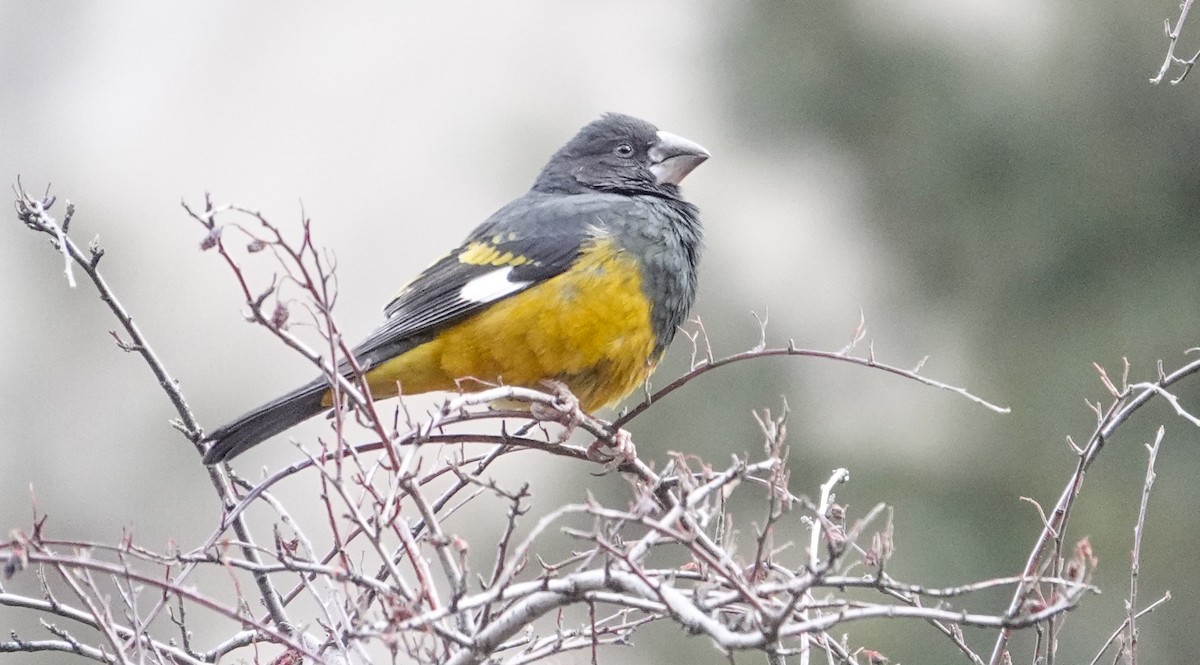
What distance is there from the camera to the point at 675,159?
4406mm

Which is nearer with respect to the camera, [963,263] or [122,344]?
[122,344]

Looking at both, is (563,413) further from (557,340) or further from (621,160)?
(621,160)

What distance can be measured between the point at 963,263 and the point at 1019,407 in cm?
87

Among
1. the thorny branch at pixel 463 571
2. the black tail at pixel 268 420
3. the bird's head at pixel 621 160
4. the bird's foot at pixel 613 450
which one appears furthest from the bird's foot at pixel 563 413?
the bird's head at pixel 621 160

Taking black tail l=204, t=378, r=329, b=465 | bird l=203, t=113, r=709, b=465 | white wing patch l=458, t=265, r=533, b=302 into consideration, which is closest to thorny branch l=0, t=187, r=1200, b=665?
black tail l=204, t=378, r=329, b=465

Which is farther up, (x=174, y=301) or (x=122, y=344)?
(x=122, y=344)

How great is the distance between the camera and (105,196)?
10617mm

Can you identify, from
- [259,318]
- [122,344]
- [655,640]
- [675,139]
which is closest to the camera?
[259,318]

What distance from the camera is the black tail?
3.09m

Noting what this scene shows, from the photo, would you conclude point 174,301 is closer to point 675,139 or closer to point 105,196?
point 105,196

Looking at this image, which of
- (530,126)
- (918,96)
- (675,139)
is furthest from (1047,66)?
(675,139)

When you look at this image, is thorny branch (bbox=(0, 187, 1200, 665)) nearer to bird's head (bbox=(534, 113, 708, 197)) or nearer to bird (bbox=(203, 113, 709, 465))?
bird (bbox=(203, 113, 709, 465))

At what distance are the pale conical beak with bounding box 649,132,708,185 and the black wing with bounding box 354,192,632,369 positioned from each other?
33 cm

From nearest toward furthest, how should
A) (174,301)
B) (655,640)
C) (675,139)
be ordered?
(675,139), (655,640), (174,301)
